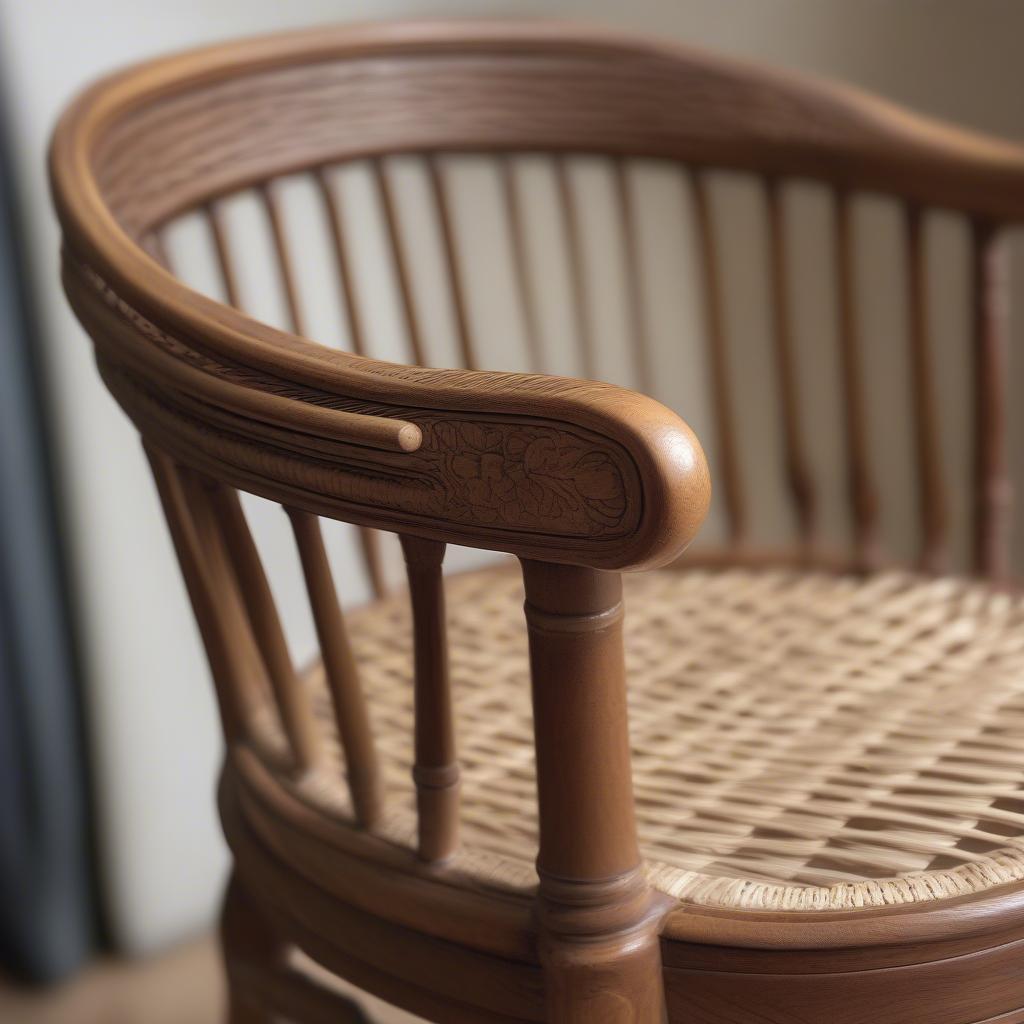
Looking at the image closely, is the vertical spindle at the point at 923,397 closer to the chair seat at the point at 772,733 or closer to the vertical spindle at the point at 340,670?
the chair seat at the point at 772,733

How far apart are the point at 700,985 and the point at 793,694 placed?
232 millimetres

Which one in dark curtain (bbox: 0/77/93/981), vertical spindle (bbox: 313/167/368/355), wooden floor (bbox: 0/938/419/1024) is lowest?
wooden floor (bbox: 0/938/419/1024)

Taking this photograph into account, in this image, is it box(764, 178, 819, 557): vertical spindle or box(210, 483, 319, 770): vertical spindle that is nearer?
box(210, 483, 319, 770): vertical spindle

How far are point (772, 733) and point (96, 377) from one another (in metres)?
0.66

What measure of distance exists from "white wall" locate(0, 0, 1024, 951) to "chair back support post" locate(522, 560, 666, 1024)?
73 cm

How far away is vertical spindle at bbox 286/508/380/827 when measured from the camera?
1.76 ft

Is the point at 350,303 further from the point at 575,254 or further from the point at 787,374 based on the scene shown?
the point at 787,374

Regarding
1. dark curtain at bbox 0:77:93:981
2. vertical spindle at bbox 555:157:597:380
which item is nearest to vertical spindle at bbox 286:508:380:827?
vertical spindle at bbox 555:157:597:380

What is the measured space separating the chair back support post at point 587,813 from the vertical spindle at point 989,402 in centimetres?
46

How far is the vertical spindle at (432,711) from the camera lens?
503 mm

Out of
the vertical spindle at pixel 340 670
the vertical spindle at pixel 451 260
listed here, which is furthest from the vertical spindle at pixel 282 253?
the vertical spindle at pixel 340 670

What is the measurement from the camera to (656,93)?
3.01 ft

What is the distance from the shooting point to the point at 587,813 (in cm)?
49

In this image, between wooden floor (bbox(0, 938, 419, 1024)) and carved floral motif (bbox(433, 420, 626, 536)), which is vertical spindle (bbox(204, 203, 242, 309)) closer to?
carved floral motif (bbox(433, 420, 626, 536))
